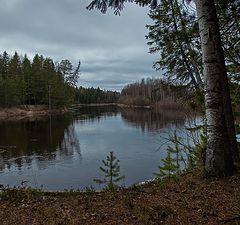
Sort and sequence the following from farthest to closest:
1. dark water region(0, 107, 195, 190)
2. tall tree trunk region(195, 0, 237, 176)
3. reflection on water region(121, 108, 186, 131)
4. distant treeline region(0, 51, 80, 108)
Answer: distant treeline region(0, 51, 80, 108) → reflection on water region(121, 108, 186, 131) → dark water region(0, 107, 195, 190) → tall tree trunk region(195, 0, 237, 176)

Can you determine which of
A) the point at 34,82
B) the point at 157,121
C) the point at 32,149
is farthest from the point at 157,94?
the point at 32,149

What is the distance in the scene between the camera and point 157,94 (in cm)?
10762

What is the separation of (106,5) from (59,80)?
74.8 metres

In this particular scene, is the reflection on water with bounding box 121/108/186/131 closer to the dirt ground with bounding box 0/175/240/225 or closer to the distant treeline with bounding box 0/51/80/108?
the dirt ground with bounding box 0/175/240/225

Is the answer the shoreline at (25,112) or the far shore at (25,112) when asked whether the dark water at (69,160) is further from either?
the shoreline at (25,112)

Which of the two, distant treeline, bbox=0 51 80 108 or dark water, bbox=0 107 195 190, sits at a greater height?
distant treeline, bbox=0 51 80 108

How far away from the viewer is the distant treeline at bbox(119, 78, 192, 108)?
13.1 meters

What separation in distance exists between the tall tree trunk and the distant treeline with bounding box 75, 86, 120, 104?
128 meters

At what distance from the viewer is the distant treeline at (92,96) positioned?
141600 mm

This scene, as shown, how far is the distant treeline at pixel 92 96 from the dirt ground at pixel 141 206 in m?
127

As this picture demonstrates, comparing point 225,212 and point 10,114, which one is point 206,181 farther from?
point 10,114

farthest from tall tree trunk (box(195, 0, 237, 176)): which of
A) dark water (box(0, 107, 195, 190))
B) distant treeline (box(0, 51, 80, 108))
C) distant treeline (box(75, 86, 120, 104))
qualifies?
distant treeline (box(75, 86, 120, 104))

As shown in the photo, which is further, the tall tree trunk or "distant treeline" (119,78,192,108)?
"distant treeline" (119,78,192,108)

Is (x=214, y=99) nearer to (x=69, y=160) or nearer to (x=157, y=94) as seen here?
(x=69, y=160)
